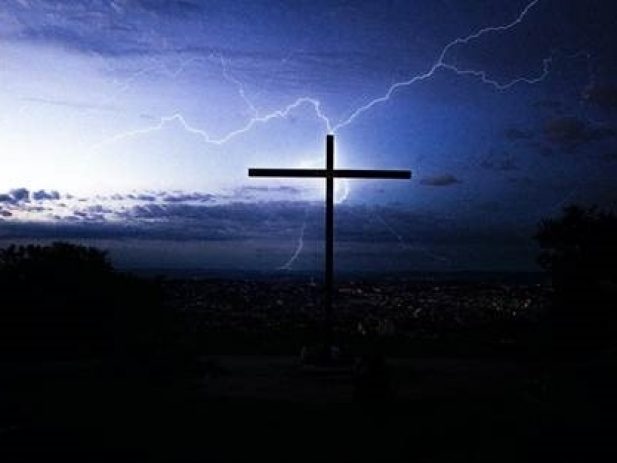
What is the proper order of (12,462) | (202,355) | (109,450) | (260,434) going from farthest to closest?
1. (202,355)
2. (260,434)
3. (109,450)
4. (12,462)

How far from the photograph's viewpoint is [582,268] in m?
20.5

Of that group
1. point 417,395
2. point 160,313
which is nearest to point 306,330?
point 160,313

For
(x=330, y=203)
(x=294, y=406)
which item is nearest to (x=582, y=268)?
(x=330, y=203)

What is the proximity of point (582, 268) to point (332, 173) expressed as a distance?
21.4 ft

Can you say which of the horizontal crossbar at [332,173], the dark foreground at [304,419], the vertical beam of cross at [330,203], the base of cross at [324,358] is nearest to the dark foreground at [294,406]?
the dark foreground at [304,419]

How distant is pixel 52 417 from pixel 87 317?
5.52 m

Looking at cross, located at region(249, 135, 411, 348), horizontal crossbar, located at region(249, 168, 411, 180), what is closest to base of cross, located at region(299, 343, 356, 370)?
cross, located at region(249, 135, 411, 348)

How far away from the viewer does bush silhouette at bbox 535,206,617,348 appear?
19.5 m

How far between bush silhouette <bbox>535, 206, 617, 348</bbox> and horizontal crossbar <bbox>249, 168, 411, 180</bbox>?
4896 millimetres

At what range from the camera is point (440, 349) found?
69.8 ft

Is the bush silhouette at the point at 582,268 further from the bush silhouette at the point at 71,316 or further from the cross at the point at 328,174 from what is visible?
the bush silhouette at the point at 71,316

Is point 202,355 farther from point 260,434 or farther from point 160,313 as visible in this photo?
point 260,434

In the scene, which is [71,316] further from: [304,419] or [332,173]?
[304,419]

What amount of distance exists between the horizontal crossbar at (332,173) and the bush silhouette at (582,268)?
4.90 m
